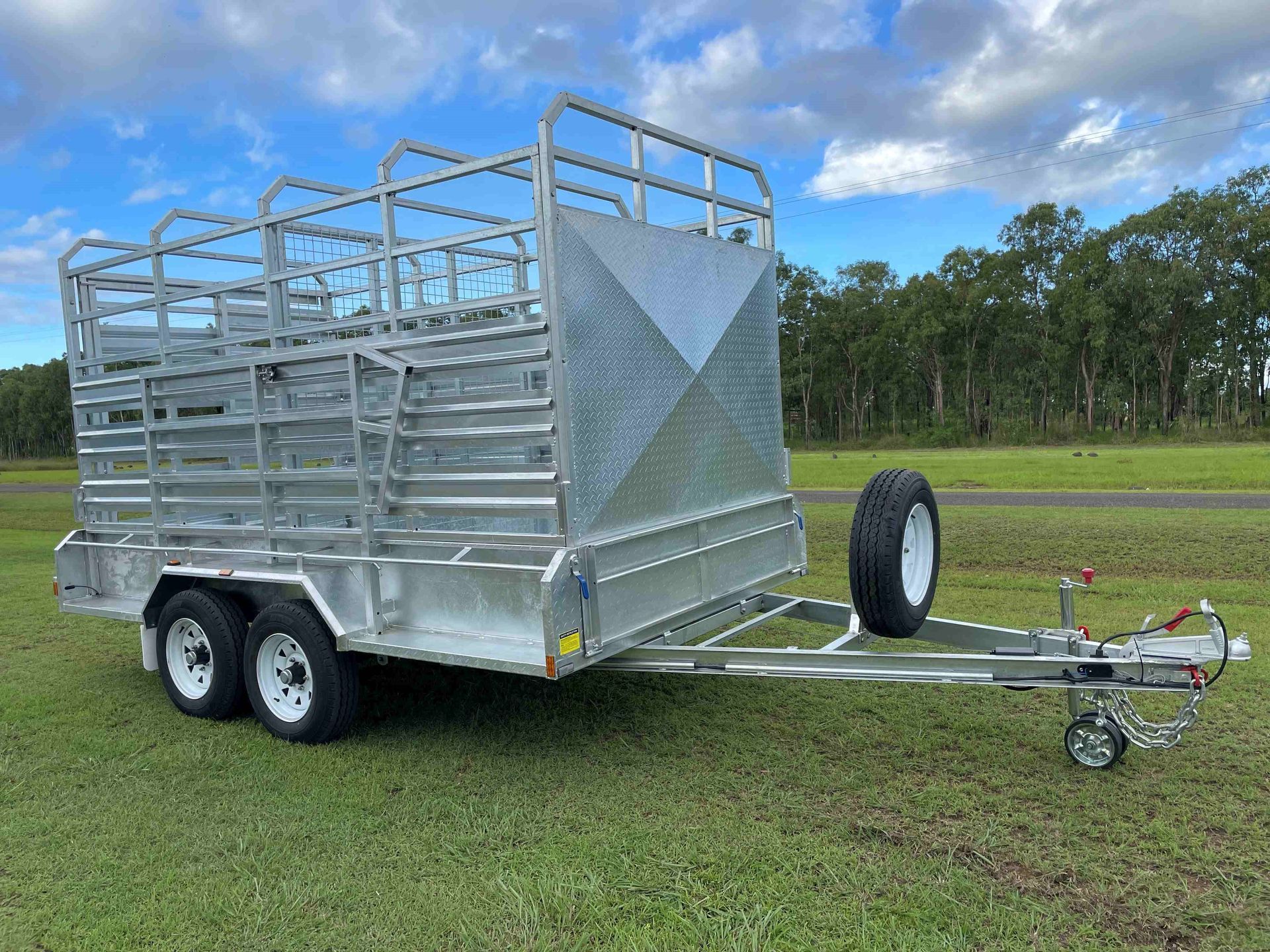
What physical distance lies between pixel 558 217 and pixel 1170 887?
365cm

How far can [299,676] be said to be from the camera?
521cm

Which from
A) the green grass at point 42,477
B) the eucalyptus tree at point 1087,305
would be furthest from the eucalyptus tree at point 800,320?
the green grass at point 42,477

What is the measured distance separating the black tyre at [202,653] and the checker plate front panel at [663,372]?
8.44 feet

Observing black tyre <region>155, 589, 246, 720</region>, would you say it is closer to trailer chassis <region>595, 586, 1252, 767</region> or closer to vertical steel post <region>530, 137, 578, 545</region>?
trailer chassis <region>595, 586, 1252, 767</region>

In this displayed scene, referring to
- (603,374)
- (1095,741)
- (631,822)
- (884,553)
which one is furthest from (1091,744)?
(603,374)

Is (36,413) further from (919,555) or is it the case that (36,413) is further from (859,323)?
(919,555)

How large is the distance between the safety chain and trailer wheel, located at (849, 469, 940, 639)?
932 mm

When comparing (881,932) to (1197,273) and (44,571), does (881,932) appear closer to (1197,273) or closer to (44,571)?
(44,571)

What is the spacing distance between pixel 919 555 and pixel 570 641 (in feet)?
7.15

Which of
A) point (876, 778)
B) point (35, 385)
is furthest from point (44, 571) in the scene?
point (35, 385)

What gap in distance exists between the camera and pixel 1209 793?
4.00 m

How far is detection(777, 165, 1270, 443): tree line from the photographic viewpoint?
1924 inches

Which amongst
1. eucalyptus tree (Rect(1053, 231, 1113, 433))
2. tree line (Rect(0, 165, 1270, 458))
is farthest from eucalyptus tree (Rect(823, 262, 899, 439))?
eucalyptus tree (Rect(1053, 231, 1113, 433))

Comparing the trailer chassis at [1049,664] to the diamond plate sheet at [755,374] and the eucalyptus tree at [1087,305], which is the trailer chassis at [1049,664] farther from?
the eucalyptus tree at [1087,305]
